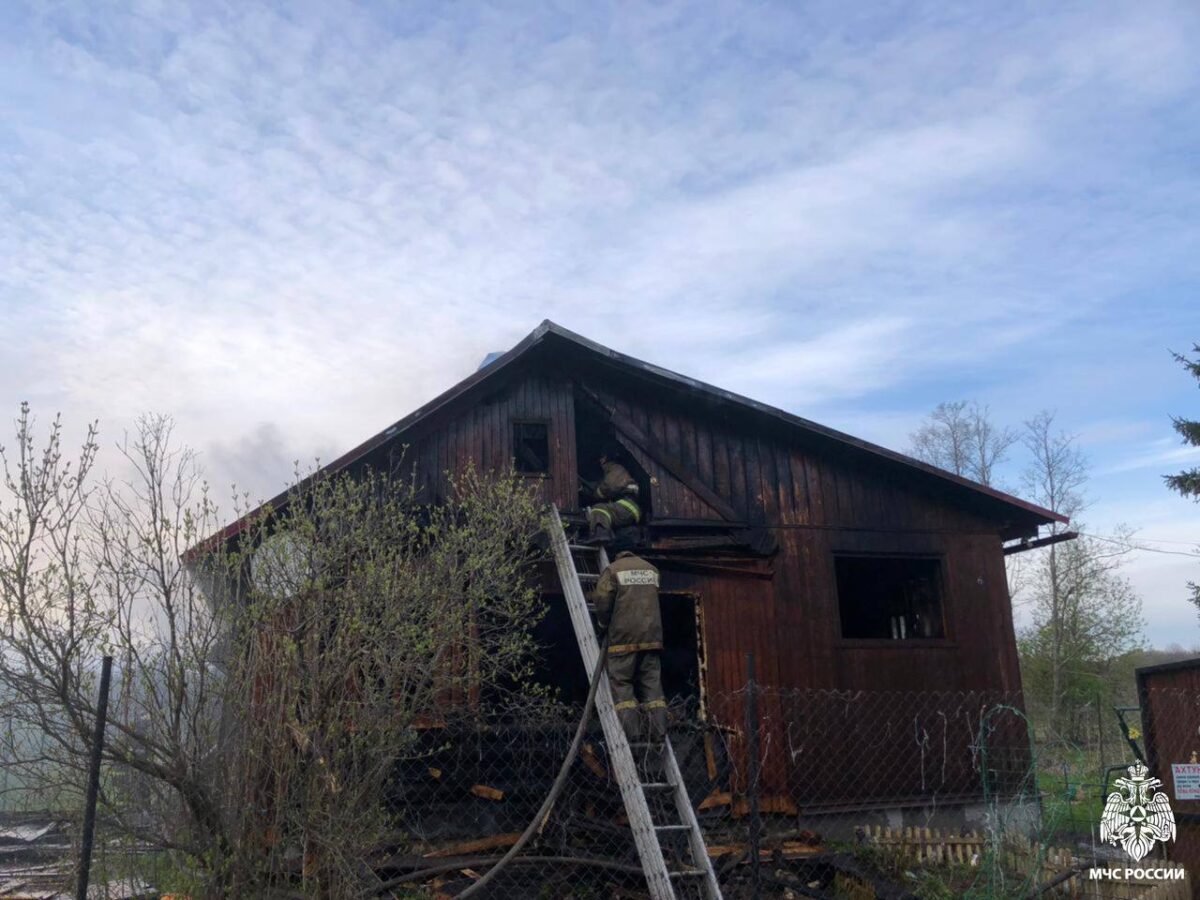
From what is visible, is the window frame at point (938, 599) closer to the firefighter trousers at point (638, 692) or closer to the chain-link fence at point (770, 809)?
the chain-link fence at point (770, 809)

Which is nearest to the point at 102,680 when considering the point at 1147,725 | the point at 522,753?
the point at 522,753

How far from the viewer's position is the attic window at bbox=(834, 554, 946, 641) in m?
13.2

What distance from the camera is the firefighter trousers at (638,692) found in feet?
28.3

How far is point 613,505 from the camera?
11141 mm

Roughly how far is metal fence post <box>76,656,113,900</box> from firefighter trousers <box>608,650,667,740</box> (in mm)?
4399

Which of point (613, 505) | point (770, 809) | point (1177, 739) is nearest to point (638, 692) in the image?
point (613, 505)

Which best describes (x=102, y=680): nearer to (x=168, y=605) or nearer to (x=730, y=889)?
(x=168, y=605)

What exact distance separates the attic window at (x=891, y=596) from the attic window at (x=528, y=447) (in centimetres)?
402

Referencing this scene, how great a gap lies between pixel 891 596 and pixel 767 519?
3829mm

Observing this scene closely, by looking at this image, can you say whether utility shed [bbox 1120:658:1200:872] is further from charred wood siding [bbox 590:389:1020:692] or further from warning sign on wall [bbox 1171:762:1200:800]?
charred wood siding [bbox 590:389:1020:692]

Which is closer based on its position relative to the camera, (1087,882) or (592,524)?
(1087,882)

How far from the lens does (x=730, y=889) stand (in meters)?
8.59

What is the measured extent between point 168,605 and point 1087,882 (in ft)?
26.0

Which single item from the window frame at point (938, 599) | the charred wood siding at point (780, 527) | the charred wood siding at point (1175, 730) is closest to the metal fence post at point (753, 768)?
the charred wood siding at point (780, 527)
